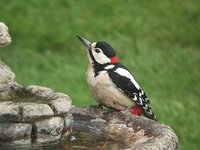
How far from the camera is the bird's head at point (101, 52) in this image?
4.88 metres

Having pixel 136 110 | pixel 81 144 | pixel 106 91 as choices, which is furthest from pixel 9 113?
pixel 136 110

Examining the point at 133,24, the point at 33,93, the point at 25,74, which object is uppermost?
the point at 33,93

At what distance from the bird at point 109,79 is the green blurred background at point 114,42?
319cm

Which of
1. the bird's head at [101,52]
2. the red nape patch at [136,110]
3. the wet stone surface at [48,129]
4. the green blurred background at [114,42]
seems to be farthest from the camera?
the green blurred background at [114,42]

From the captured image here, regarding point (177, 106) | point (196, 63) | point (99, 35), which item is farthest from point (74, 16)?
point (177, 106)

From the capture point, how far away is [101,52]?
491 centimetres

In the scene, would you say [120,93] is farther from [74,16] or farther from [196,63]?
[74,16]

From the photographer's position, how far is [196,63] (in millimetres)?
9328

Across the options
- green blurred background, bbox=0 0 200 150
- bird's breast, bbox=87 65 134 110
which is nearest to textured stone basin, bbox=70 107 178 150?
bird's breast, bbox=87 65 134 110

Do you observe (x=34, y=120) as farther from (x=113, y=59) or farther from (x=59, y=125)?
(x=113, y=59)

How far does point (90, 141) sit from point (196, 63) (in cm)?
531

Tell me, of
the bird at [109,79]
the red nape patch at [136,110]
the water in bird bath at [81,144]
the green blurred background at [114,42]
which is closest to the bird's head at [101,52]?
the bird at [109,79]

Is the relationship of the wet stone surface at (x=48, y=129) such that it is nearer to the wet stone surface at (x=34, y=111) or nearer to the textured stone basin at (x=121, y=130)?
Answer: the wet stone surface at (x=34, y=111)

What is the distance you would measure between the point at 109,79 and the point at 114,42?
4.91 metres
